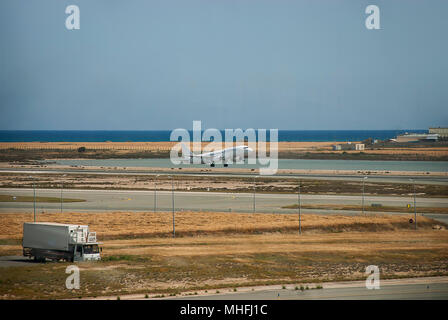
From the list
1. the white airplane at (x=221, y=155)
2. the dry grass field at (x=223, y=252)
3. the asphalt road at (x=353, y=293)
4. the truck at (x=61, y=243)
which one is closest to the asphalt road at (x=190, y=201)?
the dry grass field at (x=223, y=252)

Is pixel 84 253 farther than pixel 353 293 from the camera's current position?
Yes

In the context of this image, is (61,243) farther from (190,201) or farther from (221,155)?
(221,155)

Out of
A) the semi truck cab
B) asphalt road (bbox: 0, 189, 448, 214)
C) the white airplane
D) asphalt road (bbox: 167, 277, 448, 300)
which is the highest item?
the white airplane

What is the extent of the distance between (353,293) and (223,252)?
22.4 m

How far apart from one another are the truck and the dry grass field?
1676mm

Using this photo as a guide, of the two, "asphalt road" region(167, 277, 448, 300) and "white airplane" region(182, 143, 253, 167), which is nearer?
"asphalt road" region(167, 277, 448, 300)

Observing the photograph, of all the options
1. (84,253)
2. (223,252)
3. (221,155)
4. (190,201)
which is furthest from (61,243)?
(221,155)

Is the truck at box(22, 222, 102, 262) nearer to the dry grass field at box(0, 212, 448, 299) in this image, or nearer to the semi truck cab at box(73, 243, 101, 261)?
the semi truck cab at box(73, 243, 101, 261)

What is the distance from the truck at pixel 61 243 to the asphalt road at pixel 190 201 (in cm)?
3477

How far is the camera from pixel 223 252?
66.7m

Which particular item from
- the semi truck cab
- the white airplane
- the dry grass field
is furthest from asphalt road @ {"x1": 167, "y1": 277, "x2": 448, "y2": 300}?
the white airplane

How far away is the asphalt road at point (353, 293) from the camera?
46031 mm

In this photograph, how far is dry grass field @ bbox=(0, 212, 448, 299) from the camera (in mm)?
52625
